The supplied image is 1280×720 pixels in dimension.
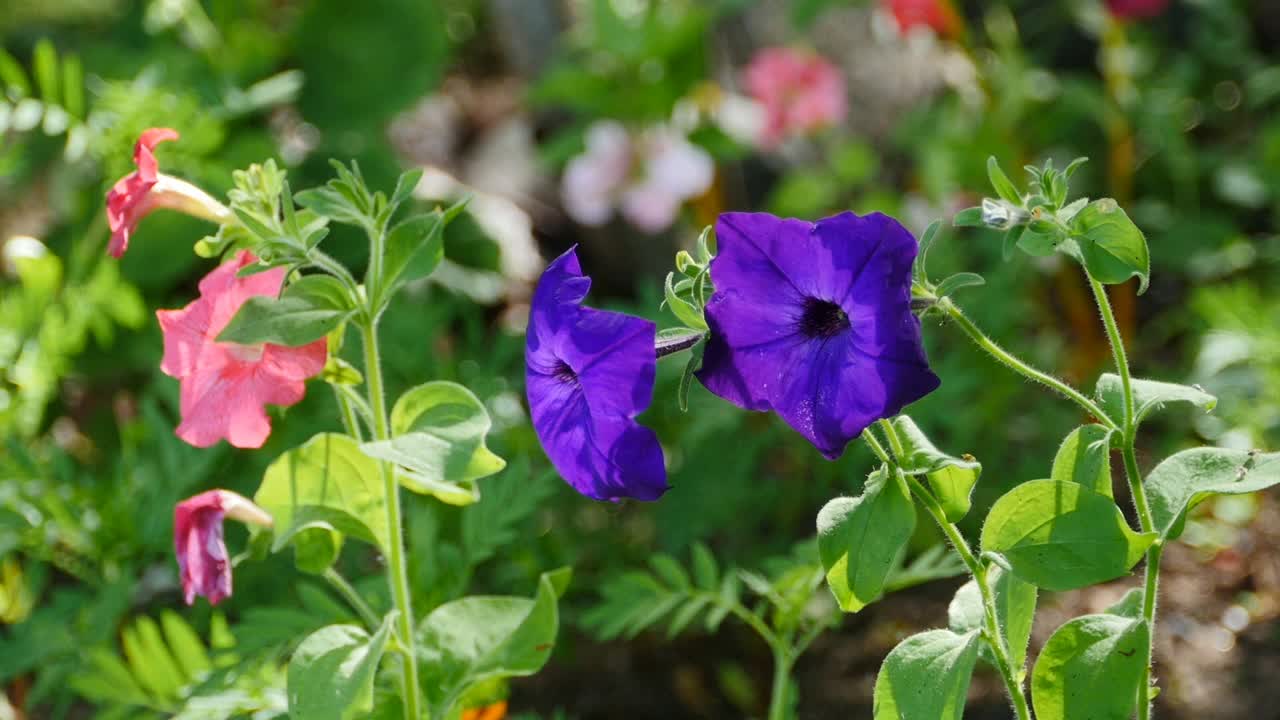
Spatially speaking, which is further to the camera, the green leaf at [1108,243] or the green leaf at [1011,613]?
the green leaf at [1011,613]

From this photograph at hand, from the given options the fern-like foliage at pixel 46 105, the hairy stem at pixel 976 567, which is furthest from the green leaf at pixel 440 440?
the fern-like foliage at pixel 46 105

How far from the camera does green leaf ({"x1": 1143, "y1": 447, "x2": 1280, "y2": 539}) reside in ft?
2.51

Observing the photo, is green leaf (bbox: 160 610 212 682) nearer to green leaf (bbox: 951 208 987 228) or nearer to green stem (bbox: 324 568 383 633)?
green stem (bbox: 324 568 383 633)

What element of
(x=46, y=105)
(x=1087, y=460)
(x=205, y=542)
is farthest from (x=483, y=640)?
(x=46, y=105)

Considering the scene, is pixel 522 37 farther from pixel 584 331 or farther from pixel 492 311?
pixel 584 331

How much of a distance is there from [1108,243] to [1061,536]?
16cm

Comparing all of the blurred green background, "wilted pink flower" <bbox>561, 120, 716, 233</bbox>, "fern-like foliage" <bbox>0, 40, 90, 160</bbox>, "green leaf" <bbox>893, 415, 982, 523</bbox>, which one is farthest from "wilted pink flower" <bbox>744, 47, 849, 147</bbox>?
"green leaf" <bbox>893, 415, 982, 523</bbox>

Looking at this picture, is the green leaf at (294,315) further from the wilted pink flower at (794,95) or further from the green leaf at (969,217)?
the wilted pink flower at (794,95)

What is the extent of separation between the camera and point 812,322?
735 mm

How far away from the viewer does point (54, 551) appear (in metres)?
1.43

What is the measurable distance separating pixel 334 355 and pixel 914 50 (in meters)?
2.07

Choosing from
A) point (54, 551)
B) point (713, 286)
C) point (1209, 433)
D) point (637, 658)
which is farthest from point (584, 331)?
point (1209, 433)

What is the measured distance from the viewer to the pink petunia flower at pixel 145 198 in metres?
0.83

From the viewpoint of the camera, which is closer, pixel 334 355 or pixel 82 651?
pixel 334 355
